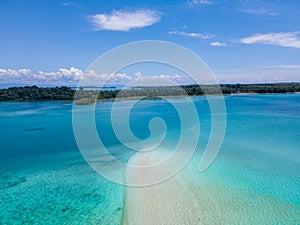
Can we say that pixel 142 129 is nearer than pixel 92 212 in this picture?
No

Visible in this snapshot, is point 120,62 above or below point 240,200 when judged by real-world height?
above

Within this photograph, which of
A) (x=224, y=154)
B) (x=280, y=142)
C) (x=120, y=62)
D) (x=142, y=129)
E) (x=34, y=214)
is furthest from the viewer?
(x=142, y=129)

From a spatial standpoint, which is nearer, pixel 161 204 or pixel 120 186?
pixel 161 204

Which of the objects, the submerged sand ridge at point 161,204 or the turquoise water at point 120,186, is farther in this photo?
the turquoise water at point 120,186

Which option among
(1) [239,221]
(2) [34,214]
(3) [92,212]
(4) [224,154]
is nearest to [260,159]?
(4) [224,154]

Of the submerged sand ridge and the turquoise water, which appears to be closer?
the submerged sand ridge

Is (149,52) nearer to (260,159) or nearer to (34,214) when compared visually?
(34,214)

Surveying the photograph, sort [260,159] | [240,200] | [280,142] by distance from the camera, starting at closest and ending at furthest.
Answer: [240,200], [260,159], [280,142]
